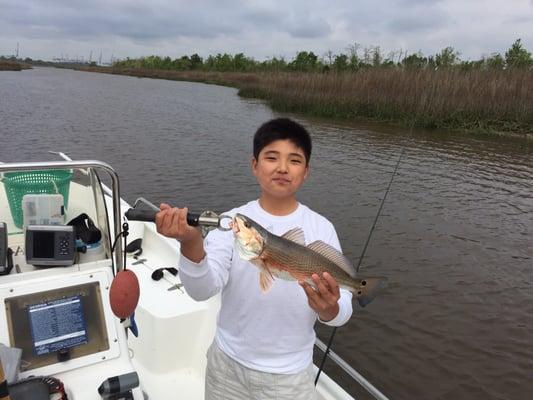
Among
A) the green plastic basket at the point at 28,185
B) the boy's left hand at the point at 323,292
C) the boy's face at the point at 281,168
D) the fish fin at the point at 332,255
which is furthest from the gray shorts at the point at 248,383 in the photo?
the green plastic basket at the point at 28,185

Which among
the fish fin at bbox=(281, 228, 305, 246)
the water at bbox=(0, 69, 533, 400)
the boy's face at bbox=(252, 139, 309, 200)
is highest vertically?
the boy's face at bbox=(252, 139, 309, 200)

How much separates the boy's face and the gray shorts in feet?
2.61

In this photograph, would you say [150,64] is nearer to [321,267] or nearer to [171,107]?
[171,107]

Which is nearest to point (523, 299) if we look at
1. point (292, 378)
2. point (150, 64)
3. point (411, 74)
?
point (292, 378)

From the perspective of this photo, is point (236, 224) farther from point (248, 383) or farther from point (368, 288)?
point (248, 383)

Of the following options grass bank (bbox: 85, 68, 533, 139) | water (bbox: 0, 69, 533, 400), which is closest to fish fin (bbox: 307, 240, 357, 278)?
water (bbox: 0, 69, 533, 400)

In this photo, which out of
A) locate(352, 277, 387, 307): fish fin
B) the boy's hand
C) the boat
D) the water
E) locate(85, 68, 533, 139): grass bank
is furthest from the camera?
locate(85, 68, 533, 139): grass bank

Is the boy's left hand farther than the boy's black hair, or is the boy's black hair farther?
the boy's black hair

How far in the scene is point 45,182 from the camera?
3232 mm

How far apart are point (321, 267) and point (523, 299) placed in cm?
648

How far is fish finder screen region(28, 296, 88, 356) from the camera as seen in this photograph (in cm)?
247

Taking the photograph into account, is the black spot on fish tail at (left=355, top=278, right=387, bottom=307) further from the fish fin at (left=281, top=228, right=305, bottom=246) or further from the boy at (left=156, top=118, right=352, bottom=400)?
the fish fin at (left=281, top=228, right=305, bottom=246)

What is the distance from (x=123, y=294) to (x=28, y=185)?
1.64 metres

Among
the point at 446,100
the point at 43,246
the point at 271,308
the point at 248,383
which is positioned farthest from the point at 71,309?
the point at 446,100
